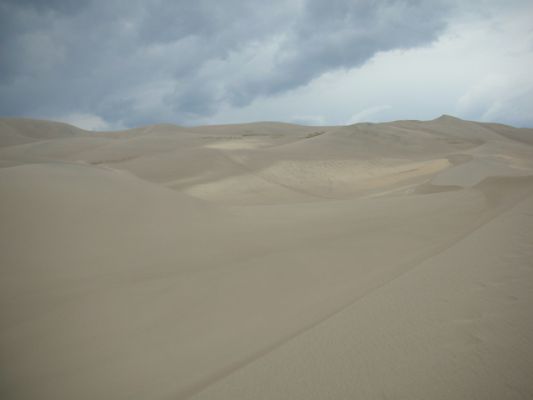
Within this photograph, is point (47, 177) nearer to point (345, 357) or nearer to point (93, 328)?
point (93, 328)

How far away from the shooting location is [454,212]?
5.32m

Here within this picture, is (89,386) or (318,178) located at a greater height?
(318,178)

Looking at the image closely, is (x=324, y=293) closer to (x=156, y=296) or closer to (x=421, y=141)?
(x=156, y=296)

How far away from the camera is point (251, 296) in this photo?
2791mm

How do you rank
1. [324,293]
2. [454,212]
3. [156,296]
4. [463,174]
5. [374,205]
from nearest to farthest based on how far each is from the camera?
1. [156,296]
2. [324,293]
3. [454,212]
4. [374,205]
5. [463,174]

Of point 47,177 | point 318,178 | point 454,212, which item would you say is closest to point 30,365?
point 47,177

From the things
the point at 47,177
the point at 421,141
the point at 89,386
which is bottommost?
the point at 89,386

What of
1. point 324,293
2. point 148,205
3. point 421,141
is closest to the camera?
point 324,293

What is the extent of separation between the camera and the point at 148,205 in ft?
14.0

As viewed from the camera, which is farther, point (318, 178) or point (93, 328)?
point (318, 178)

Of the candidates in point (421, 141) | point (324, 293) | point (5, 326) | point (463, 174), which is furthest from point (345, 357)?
point (421, 141)

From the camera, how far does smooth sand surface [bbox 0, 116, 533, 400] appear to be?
69.5 inches

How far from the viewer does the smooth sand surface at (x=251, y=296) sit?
177 cm

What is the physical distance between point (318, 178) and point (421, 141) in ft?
39.7
